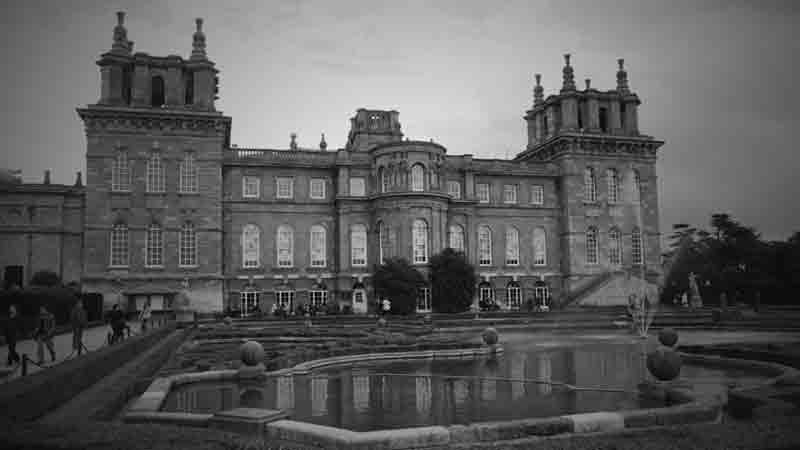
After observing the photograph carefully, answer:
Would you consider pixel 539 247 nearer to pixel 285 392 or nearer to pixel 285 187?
pixel 285 187

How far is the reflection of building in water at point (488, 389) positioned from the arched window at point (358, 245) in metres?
30.7

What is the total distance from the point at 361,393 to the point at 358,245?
106 ft

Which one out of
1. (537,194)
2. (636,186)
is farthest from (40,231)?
(636,186)

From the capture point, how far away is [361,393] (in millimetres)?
13578

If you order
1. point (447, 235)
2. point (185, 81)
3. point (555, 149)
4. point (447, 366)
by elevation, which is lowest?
point (447, 366)

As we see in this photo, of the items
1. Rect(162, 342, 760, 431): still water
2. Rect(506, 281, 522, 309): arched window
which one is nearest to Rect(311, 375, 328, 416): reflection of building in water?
Rect(162, 342, 760, 431): still water

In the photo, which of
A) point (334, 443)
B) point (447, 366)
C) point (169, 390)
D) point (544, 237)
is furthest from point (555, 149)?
point (334, 443)

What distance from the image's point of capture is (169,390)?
1352 centimetres

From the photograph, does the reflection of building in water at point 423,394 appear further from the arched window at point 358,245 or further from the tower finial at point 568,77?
the tower finial at point 568,77

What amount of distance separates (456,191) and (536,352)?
2750 centimetres

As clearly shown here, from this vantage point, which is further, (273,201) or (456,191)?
(456,191)

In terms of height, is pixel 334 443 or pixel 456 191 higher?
pixel 456 191

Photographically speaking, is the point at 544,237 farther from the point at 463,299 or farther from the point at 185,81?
the point at 185,81

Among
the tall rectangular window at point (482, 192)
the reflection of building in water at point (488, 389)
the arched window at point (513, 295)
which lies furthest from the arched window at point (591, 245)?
the reflection of building in water at point (488, 389)
